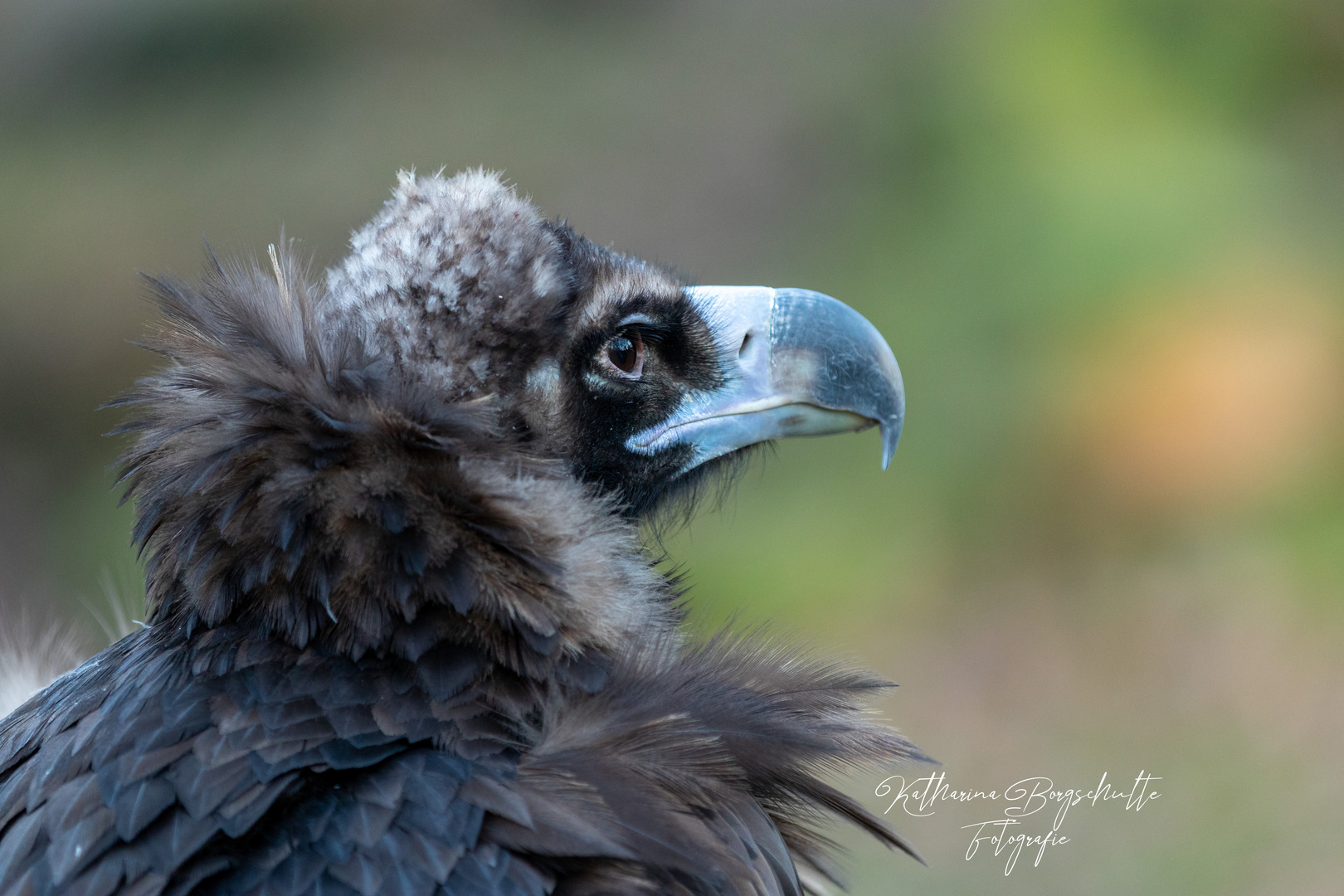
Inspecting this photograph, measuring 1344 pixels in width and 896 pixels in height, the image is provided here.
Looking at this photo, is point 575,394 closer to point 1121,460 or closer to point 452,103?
point 1121,460

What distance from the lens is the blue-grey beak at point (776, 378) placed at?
265cm

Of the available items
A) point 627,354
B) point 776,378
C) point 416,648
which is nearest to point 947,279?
point 776,378

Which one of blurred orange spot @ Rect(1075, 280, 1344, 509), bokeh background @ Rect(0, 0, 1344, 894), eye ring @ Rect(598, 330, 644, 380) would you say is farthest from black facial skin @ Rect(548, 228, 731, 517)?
blurred orange spot @ Rect(1075, 280, 1344, 509)

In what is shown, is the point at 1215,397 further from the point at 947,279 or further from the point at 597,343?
the point at 597,343

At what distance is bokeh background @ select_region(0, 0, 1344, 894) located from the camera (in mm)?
6883

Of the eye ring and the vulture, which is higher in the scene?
the eye ring

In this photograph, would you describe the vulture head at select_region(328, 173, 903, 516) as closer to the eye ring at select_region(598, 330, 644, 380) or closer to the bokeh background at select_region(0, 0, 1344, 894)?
the eye ring at select_region(598, 330, 644, 380)

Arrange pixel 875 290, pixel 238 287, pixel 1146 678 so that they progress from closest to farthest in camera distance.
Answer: pixel 238 287, pixel 1146 678, pixel 875 290

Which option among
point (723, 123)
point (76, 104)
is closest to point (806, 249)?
point (723, 123)

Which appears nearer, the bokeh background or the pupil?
the pupil

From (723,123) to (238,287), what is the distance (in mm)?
9599

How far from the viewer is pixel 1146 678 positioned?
7043 millimetres

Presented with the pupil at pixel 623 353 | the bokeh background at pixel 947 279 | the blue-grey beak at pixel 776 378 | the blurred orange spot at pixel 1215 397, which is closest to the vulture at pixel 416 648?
the pupil at pixel 623 353

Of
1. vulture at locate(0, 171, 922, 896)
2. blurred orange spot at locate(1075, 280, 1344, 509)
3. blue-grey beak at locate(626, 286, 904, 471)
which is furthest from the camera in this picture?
blurred orange spot at locate(1075, 280, 1344, 509)
